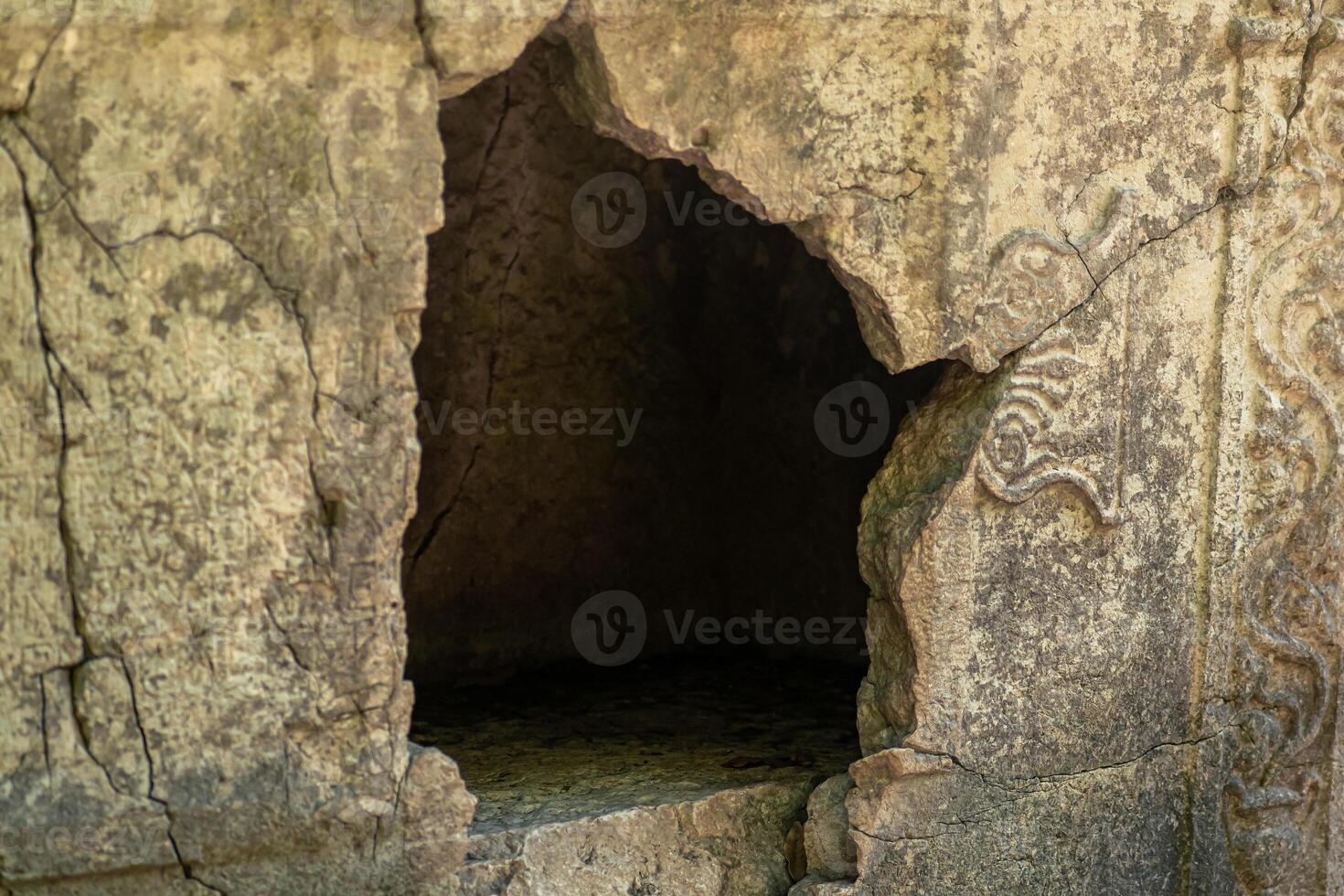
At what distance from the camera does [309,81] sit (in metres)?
2.45

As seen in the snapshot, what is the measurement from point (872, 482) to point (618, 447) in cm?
138

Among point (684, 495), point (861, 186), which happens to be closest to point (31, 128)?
point (861, 186)

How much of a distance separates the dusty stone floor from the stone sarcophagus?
169 millimetres

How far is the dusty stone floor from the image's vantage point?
318cm

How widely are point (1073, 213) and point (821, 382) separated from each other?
1.29m

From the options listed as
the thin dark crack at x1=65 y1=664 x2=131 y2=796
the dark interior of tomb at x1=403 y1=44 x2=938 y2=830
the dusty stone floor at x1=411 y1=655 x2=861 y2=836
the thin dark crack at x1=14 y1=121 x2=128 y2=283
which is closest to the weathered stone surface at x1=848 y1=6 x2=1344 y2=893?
the dusty stone floor at x1=411 y1=655 x2=861 y2=836

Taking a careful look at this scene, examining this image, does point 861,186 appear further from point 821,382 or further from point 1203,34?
point 821,382

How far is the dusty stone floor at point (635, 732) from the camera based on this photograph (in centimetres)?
318

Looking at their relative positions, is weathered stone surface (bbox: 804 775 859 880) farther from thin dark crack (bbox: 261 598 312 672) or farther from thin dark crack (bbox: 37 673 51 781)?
thin dark crack (bbox: 37 673 51 781)

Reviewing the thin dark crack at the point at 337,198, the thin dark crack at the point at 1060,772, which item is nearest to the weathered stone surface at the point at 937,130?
the thin dark crack at the point at 337,198

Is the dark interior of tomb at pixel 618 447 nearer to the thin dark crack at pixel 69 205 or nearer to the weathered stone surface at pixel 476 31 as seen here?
the weathered stone surface at pixel 476 31

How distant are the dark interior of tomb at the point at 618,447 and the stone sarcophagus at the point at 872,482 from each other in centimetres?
80

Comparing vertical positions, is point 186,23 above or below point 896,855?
above

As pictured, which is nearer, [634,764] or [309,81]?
[309,81]
